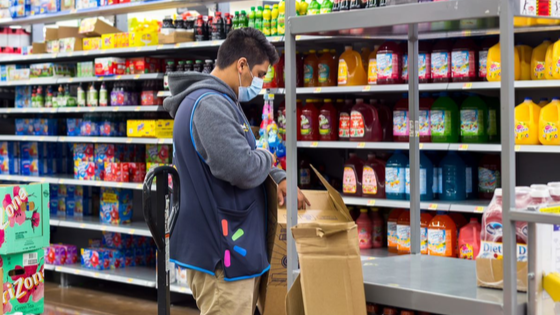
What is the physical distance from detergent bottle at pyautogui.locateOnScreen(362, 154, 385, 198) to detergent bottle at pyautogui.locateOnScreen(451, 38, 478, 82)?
2.65 feet

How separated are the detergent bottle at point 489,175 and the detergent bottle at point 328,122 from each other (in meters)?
1.02

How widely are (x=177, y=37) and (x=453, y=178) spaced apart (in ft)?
7.98

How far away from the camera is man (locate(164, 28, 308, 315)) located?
282 cm

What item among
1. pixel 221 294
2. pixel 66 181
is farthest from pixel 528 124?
pixel 66 181

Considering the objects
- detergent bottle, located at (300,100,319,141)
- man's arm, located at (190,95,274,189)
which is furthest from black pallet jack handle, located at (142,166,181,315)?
detergent bottle, located at (300,100,319,141)

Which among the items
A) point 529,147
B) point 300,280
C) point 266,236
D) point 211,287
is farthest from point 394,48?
point 300,280

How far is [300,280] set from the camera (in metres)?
2.22

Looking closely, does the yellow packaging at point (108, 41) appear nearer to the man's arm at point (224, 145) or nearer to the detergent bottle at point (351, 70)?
the detergent bottle at point (351, 70)

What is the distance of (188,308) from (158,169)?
3.52 metres

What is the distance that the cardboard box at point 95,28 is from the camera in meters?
6.54

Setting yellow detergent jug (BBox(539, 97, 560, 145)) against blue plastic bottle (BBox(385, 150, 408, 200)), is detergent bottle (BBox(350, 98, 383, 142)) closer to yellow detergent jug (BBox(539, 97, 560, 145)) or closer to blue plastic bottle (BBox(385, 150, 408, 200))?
blue plastic bottle (BBox(385, 150, 408, 200))

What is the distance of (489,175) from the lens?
14.9ft

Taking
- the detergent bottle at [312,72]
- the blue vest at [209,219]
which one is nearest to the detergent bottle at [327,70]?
the detergent bottle at [312,72]

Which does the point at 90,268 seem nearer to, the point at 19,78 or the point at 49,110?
the point at 49,110
